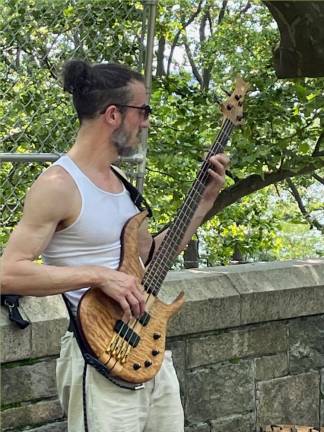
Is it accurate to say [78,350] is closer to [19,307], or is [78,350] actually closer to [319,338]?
[19,307]

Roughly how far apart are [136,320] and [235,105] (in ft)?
2.87

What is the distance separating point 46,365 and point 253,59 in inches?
356

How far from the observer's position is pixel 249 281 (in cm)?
370

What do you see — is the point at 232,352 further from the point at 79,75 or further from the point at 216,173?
the point at 79,75

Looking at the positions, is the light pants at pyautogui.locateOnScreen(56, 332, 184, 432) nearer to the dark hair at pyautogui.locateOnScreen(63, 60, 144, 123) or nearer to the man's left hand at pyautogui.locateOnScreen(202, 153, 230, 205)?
the man's left hand at pyautogui.locateOnScreen(202, 153, 230, 205)

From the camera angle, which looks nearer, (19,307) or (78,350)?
(78,350)

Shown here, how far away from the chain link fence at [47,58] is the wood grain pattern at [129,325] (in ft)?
3.17

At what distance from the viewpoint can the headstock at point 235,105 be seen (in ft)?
9.03

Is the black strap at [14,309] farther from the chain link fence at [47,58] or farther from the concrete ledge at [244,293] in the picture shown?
the concrete ledge at [244,293]

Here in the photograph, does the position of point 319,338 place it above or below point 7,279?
below

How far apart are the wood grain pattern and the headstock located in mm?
535

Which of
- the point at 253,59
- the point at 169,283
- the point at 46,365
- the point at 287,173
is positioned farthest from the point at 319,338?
the point at 253,59

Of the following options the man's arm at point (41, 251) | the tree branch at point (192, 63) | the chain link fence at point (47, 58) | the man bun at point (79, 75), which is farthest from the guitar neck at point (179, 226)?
the tree branch at point (192, 63)

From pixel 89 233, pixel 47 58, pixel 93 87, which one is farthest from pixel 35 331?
pixel 47 58
